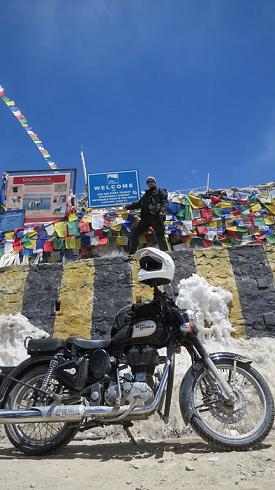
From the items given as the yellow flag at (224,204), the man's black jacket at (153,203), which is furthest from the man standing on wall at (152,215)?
the yellow flag at (224,204)

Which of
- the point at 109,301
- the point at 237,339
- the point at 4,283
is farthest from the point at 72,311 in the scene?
the point at 237,339

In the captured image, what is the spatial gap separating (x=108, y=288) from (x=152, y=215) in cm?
198

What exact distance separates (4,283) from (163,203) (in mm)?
3401

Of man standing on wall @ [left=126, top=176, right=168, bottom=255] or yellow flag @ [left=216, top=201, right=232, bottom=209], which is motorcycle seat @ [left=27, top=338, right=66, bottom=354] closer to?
man standing on wall @ [left=126, top=176, right=168, bottom=255]

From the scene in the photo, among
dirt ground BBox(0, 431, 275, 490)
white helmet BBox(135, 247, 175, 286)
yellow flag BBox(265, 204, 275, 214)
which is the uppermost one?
yellow flag BBox(265, 204, 275, 214)

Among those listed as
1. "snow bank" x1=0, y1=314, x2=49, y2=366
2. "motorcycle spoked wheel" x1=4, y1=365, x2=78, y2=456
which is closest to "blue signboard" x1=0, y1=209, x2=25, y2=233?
"snow bank" x1=0, y1=314, x2=49, y2=366

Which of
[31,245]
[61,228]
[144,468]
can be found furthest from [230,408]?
[31,245]

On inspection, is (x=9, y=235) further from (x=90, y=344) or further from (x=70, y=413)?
(x=70, y=413)

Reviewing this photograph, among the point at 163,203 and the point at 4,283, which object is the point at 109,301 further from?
the point at 163,203

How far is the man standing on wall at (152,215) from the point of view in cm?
863

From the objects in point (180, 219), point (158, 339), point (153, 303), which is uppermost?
point (180, 219)

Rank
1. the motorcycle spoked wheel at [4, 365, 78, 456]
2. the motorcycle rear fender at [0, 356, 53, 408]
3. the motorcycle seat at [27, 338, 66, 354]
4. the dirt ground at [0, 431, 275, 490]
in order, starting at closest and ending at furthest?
the dirt ground at [0, 431, 275, 490], the motorcycle spoked wheel at [4, 365, 78, 456], the motorcycle rear fender at [0, 356, 53, 408], the motorcycle seat at [27, 338, 66, 354]

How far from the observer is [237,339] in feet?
21.1

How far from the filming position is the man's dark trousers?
8.62 metres
